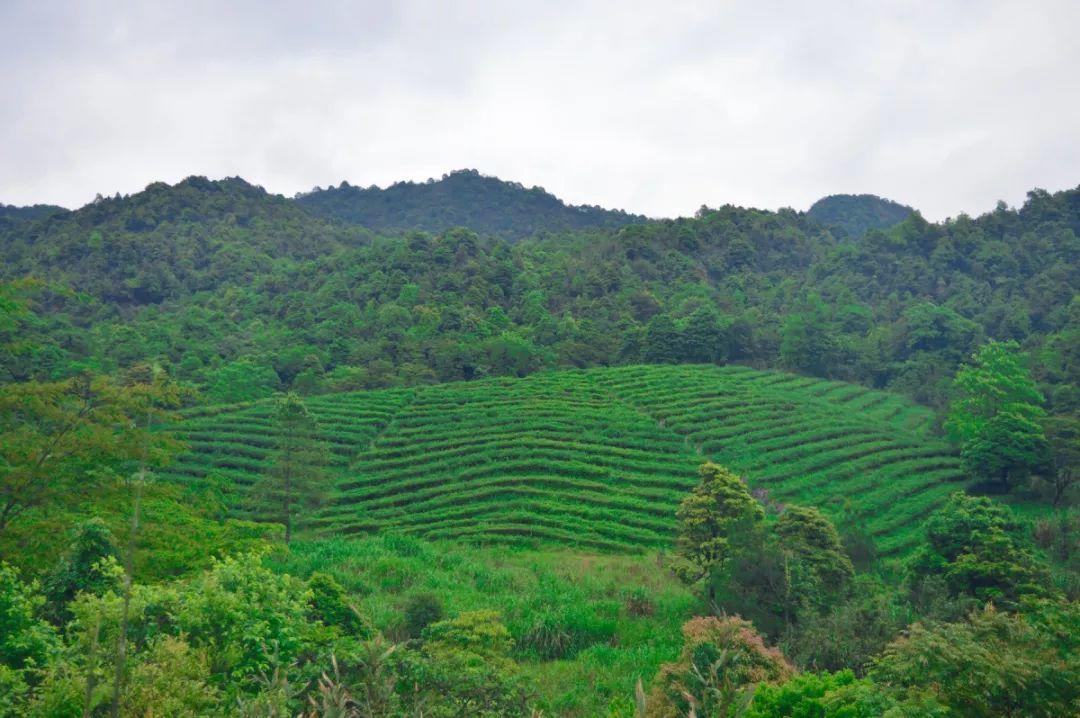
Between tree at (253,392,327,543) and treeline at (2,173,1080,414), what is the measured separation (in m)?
18.3

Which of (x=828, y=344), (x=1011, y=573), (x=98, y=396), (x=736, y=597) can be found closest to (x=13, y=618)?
(x=98, y=396)

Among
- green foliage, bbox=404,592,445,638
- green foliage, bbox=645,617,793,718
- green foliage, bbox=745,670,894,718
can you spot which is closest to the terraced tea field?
green foliage, bbox=404,592,445,638

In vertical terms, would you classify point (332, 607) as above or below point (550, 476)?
above

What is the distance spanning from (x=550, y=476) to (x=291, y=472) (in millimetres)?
11740

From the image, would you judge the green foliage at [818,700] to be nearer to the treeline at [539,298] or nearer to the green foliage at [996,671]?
the green foliage at [996,671]

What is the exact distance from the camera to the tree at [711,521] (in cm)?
2236

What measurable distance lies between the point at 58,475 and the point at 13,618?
306cm

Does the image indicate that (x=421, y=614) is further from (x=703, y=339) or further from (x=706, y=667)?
(x=703, y=339)

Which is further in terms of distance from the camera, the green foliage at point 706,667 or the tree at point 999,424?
the tree at point 999,424

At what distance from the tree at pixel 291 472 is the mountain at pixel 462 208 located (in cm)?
13008

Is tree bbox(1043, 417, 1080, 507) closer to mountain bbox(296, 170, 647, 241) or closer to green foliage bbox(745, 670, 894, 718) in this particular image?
green foliage bbox(745, 670, 894, 718)

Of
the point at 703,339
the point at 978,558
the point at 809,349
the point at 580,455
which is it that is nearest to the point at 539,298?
the point at 703,339

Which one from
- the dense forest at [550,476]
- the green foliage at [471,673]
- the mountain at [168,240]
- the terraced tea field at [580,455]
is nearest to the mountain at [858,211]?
the dense forest at [550,476]

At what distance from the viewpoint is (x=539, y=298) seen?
69.4m
